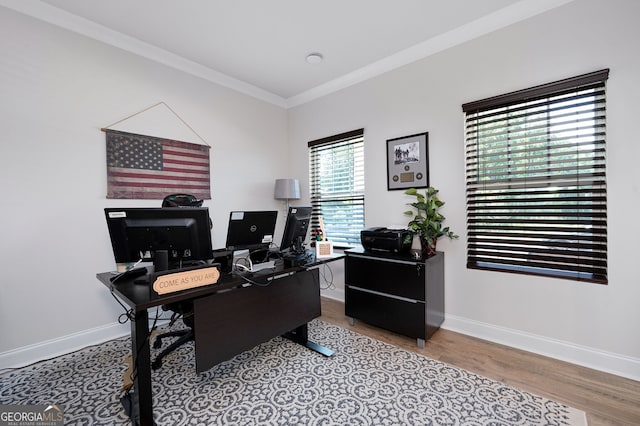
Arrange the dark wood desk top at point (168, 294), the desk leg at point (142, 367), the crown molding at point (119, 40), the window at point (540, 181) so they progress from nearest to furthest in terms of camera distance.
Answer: the dark wood desk top at point (168, 294), the desk leg at point (142, 367), the window at point (540, 181), the crown molding at point (119, 40)

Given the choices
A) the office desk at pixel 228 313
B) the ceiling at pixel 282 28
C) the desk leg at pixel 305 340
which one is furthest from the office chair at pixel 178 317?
the ceiling at pixel 282 28

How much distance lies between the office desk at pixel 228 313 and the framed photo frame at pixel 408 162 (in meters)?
1.19

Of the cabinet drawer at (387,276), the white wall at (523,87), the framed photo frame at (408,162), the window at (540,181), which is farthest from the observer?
the framed photo frame at (408,162)

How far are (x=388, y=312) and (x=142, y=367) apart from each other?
1.92 m

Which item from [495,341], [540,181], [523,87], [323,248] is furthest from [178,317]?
[523,87]

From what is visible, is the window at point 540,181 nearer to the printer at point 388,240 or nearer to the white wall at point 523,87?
the white wall at point 523,87

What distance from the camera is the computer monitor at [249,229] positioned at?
2057 mm

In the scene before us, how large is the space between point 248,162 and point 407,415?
10.5 ft

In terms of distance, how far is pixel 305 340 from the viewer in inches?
96.5

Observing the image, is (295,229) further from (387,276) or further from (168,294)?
(168,294)

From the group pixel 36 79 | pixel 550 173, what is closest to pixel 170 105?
pixel 36 79

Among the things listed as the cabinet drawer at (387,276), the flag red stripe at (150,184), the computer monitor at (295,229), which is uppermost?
the flag red stripe at (150,184)

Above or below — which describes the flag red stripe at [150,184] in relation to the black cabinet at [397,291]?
above

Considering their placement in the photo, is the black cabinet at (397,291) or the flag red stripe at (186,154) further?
the flag red stripe at (186,154)
